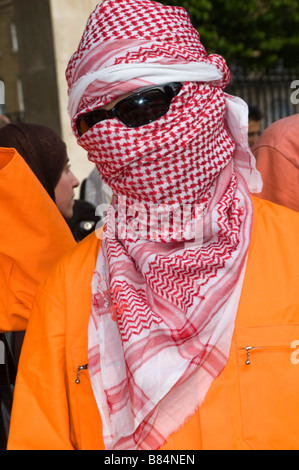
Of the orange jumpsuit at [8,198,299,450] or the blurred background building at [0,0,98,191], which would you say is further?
the blurred background building at [0,0,98,191]

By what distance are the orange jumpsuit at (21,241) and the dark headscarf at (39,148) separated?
87 cm

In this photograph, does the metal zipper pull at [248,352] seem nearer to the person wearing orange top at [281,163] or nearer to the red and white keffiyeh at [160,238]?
the red and white keffiyeh at [160,238]

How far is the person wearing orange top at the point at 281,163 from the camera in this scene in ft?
8.84

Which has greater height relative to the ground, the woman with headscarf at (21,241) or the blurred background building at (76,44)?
the woman with headscarf at (21,241)

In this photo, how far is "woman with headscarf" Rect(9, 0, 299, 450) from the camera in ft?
5.74

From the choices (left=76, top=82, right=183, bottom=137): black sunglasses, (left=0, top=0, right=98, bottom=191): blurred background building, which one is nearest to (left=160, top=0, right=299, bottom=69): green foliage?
(left=0, top=0, right=98, bottom=191): blurred background building

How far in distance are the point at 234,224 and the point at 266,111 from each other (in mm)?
13060

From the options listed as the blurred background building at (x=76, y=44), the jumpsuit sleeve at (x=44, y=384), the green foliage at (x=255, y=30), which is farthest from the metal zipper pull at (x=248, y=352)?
the green foliage at (x=255, y=30)

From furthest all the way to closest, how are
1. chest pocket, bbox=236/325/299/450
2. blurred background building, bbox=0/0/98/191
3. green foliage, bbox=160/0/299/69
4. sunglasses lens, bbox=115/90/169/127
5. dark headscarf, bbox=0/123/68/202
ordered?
green foliage, bbox=160/0/299/69
blurred background building, bbox=0/0/98/191
dark headscarf, bbox=0/123/68/202
sunglasses lens, bbox=115/90/169/127
chest pocket, bbox=236/325/299/450

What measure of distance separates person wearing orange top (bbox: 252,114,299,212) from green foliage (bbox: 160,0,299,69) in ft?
44.7

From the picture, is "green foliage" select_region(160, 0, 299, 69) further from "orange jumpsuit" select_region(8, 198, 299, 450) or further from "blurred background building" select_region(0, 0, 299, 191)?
"orange jumpsuit" select_region(8, 198, 299, 450)

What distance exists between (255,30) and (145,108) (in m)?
16.3
